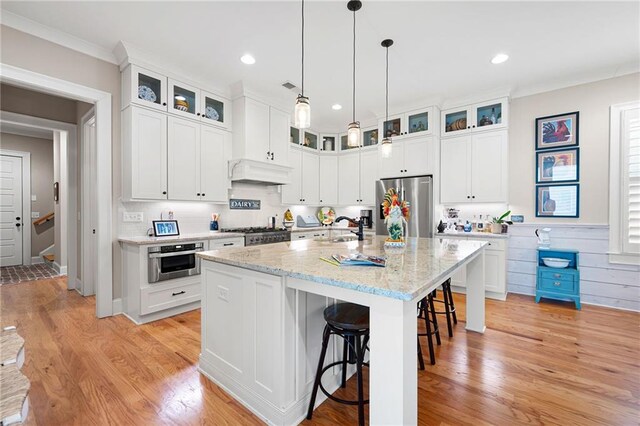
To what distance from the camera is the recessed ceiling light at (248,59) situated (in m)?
3.17

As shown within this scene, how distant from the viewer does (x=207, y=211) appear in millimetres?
4078

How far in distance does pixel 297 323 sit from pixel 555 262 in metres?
3.81

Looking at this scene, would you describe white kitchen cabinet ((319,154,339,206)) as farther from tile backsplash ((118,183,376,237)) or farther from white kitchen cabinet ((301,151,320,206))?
tile backsplash ((118,183,376,237))

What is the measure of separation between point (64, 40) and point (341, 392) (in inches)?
162

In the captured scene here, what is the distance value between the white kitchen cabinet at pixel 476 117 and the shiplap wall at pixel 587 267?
5.01 feet

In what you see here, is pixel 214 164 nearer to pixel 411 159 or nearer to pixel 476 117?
pixel 411 159

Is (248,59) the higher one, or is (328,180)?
(248,59)

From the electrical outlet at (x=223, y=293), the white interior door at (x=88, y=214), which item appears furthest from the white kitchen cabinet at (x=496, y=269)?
the white interior door at (x=88, y=214)

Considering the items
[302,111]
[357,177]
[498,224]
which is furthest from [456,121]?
[302,111]

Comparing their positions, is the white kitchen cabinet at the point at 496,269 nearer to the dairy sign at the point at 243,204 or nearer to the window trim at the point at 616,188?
the window trim at the point at 616,188

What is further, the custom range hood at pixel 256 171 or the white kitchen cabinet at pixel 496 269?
the custom range hood at pixel 256 171

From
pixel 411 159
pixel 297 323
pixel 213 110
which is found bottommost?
pixel 297 323

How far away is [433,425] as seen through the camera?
1568mm

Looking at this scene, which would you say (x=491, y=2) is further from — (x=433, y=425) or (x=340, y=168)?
(x=340, y=168)
